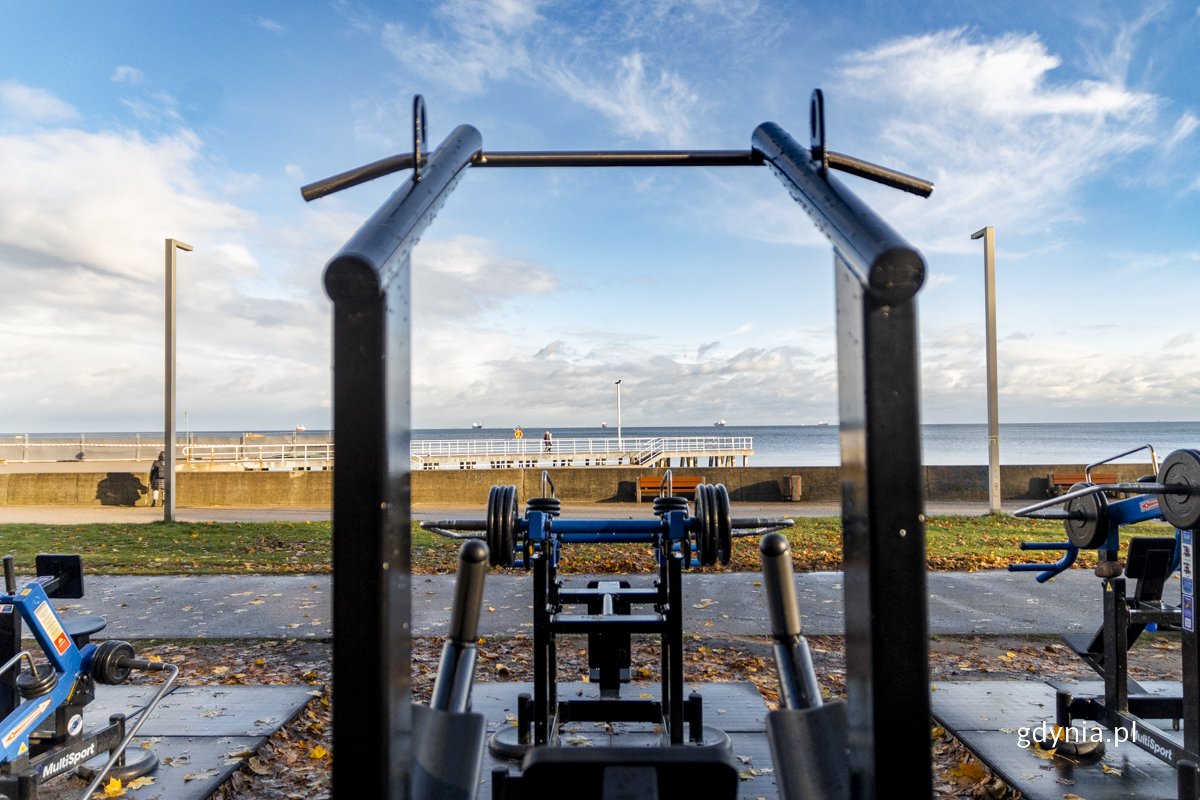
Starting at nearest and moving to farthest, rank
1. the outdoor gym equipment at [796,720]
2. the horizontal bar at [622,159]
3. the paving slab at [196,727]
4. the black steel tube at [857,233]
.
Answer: the black steel tube at [857,233] → the outdoor gym equipment at [796,720] → the horizontal bar at [622,159] → the paving slab at [196,727]

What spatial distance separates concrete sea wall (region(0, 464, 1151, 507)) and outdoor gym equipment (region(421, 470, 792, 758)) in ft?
46.8

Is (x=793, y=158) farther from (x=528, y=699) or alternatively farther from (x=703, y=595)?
(x=703, y=595)

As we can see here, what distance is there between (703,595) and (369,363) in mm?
7600

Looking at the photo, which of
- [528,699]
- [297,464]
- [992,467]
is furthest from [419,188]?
[297,464]

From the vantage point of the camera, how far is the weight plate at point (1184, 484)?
366 cm

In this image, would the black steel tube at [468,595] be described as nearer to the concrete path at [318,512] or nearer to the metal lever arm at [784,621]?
the metal lever arm at [784,621]

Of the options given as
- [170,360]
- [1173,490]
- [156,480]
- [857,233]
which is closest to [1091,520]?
[1173,490]

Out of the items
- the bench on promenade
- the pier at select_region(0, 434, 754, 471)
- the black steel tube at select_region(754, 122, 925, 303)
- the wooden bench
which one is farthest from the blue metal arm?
the pier at select_region(0, 434, 754, 471)

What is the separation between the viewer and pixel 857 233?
1.36 m

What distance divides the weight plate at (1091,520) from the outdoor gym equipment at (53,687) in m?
4.85

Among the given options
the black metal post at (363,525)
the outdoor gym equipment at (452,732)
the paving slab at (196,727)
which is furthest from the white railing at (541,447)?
the black metal post at (363,525)

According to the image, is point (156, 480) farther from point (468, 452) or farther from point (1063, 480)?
point (1063, 480)

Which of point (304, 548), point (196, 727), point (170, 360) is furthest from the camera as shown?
point (170, 360)

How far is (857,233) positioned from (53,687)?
401 centimetres
